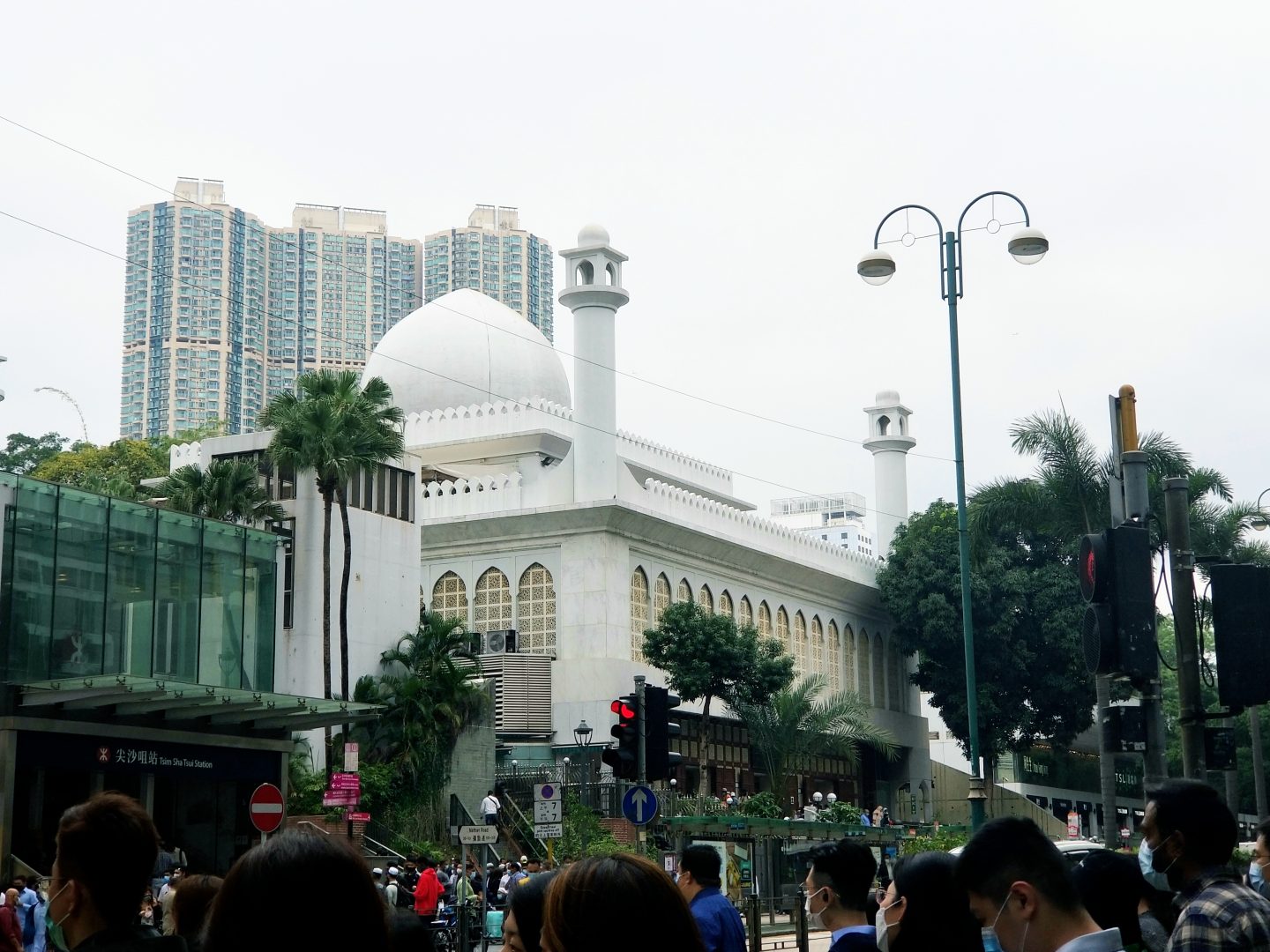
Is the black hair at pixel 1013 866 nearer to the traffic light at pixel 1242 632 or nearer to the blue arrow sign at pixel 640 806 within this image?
the traffic light at pixel 1242 632

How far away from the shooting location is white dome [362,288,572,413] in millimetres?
51000

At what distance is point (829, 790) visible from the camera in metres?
52.1

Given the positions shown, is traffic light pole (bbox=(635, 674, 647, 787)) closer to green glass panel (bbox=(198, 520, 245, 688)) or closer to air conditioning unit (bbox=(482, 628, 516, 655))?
green glass panel (bbox=(198, 520, 245, 688))

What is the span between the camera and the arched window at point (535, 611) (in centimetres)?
4431

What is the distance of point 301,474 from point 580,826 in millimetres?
9876

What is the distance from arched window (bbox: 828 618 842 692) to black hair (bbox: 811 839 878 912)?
47249mm

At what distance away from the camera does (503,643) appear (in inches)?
1651

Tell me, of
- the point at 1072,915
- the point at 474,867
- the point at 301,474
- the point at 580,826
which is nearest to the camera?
the point at 1072,915

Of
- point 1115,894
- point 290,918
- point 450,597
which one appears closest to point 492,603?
point 450,597

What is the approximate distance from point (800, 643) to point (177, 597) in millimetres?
25352

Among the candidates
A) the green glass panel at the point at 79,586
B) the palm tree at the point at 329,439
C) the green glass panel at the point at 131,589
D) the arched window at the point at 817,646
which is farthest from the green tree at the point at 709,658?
the green glass panel at the point at 79,586

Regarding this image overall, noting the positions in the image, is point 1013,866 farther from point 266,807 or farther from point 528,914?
point 266,807

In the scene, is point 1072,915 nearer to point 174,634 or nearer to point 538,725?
point 174,634

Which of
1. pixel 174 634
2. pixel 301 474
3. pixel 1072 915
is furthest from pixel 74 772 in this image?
pixel 1072 915
